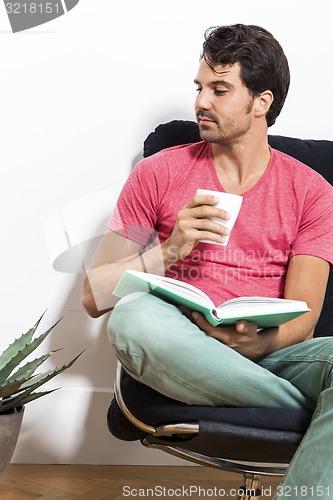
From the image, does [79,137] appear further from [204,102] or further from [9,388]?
[9,388]

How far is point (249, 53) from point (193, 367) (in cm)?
81

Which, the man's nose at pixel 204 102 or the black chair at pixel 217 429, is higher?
the man's nose at pixel 204 102

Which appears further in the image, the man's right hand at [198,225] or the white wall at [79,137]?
the white wall at [79,137]

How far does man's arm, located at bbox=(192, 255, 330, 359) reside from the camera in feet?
5.07

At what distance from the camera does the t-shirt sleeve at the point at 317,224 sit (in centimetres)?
184

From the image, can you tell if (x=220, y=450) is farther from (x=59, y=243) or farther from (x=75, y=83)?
(x=75, y=83)

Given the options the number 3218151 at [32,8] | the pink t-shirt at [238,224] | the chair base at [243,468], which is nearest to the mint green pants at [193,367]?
the chair base at [243,468]

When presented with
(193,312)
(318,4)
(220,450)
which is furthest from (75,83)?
(220,450)

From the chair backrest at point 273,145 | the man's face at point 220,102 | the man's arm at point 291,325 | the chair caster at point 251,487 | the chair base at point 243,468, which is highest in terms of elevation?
the man's face at point 220,102

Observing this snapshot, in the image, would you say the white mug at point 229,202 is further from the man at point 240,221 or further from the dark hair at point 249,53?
the dark hair at point 249,53

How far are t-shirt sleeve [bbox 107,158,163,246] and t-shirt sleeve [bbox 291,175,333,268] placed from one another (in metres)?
0.35

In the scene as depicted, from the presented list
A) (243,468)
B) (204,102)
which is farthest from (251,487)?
(204,102)

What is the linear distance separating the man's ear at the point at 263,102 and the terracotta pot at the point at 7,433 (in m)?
0.96

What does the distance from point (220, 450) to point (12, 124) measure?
3.80 feet
